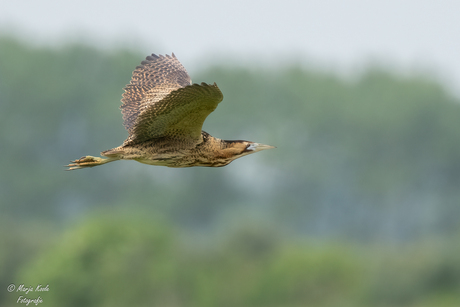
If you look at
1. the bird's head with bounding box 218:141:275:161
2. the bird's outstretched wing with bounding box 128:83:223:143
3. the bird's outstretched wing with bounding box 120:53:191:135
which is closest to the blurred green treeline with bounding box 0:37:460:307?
the bird's outstretched wing with bounding box 120:53:191:135

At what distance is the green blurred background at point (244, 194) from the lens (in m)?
24.1

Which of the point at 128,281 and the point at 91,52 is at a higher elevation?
the point at 91,52

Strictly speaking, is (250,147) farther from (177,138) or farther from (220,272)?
(220,272)

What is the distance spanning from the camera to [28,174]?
41844 millimetres

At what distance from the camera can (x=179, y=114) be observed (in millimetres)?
5902

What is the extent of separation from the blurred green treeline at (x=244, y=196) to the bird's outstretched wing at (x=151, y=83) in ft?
48.1

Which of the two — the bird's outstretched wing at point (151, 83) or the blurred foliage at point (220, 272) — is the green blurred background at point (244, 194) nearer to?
the blurred foliage at point (220, 272)

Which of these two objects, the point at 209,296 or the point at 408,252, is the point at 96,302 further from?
the point at 408,252

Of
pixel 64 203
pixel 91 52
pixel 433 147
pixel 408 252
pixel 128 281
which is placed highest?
pixel 91 52

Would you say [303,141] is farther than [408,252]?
Yes

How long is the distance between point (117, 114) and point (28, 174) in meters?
5.99

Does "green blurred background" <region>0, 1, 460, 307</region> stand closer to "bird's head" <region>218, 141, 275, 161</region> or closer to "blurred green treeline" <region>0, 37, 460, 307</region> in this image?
"blurred green treeline" <region>0, 37, 460, 307</region>

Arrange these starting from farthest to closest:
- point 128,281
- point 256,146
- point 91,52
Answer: point 91,52 < point 128,281 < point 256,146

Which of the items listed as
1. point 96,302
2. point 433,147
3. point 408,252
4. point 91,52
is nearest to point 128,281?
point 96,302
